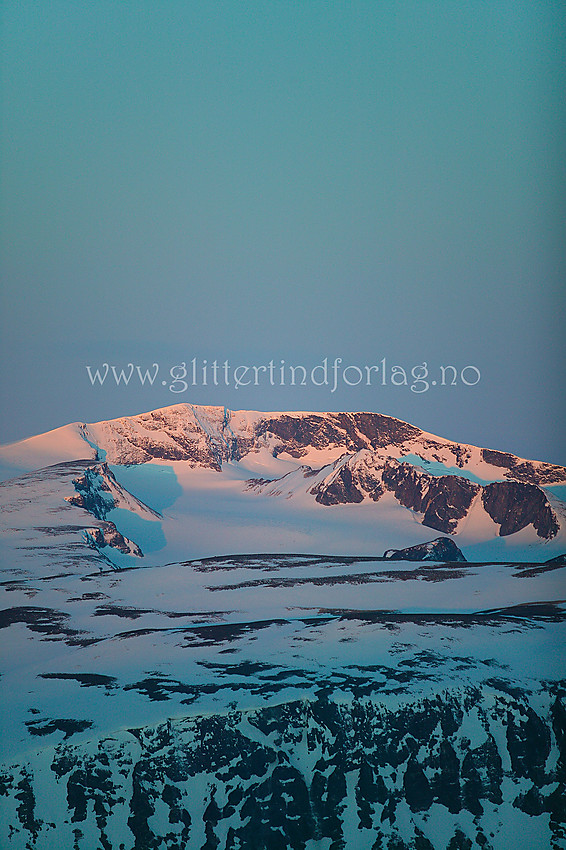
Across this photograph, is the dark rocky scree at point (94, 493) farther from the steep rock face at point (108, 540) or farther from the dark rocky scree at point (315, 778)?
the dark rocky scree at point (315, 778)

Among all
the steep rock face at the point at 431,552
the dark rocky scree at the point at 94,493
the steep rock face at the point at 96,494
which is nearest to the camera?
the steep rock face at the point at 431,552

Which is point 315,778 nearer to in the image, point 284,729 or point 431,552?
A: point 284,729

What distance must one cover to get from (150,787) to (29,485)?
4327 inches

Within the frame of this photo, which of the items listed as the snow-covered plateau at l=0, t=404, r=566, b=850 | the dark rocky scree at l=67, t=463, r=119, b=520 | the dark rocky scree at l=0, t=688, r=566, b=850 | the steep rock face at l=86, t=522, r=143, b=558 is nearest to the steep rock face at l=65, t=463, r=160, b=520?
the dark rocky scree at l=67, t=463, r=119, b=520

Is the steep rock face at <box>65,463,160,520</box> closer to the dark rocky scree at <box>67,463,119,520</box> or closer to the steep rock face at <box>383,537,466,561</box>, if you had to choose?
the dark rocky scree at <box>67,463,119,520</box>

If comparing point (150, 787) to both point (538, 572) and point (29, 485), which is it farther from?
point (29, 485)

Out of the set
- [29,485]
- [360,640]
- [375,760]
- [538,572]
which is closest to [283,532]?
[29,485]

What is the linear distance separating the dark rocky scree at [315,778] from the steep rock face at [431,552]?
89.1 meters

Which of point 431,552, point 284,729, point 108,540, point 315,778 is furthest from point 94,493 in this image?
point 315,778

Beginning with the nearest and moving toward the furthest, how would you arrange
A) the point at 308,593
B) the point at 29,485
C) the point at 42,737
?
the point at 42,737 → the point at 308,593 → the point at 29,485

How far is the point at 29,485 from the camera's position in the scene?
Result: 17612 centimetres

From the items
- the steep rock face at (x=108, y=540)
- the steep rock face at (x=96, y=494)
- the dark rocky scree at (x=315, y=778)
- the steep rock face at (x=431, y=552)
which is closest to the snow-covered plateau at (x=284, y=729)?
the dark rocky scree at (x=315, y=778)

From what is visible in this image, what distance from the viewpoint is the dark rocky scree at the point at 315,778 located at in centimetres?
7462

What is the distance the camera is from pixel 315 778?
79.6 m
